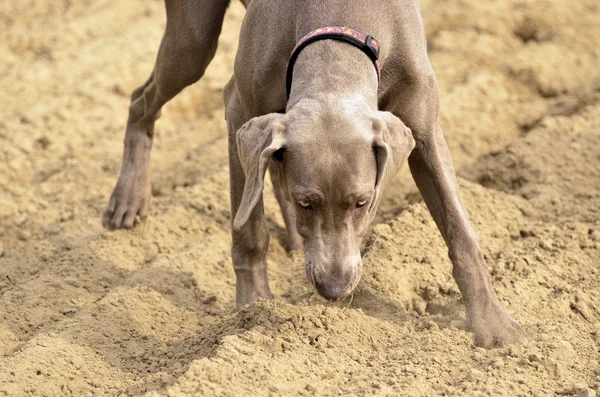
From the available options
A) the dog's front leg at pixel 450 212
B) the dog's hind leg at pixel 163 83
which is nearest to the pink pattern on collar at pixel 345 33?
the dog's front leg at pixel 450 212

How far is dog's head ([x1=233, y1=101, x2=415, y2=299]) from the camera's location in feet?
12.5

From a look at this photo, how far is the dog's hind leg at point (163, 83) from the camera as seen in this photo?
5418mm

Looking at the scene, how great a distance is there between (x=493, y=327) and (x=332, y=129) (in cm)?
119

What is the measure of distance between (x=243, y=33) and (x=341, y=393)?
1763 mm

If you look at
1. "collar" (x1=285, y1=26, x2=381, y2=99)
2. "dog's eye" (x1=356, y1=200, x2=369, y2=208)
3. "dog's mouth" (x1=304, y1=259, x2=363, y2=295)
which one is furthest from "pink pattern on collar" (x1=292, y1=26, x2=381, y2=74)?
"dog's mouth" (x1=304, y1=259, x2=363, y2=295)

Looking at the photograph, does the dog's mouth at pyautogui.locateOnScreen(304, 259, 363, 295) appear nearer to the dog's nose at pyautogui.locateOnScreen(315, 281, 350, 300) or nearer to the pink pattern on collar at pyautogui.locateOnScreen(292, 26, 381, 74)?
the dog's nose at pyautogui.locateOnScreen(315, 281, 350, 300)

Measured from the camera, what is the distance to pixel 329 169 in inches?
150

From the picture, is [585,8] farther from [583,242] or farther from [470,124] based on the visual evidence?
[583,242]

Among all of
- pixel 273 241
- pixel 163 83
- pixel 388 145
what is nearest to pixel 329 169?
pixel 388 145

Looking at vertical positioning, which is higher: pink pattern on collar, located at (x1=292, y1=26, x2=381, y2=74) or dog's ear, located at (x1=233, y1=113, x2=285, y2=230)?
pink pattern on collar, located at (x1=292, y1=26, x2=381, y2=74)

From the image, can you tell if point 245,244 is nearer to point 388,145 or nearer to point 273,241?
point 273,241

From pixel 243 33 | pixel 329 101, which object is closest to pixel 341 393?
pixel 329 101

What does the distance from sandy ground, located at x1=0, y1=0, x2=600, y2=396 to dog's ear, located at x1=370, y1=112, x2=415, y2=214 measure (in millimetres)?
746

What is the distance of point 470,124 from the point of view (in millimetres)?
7164
